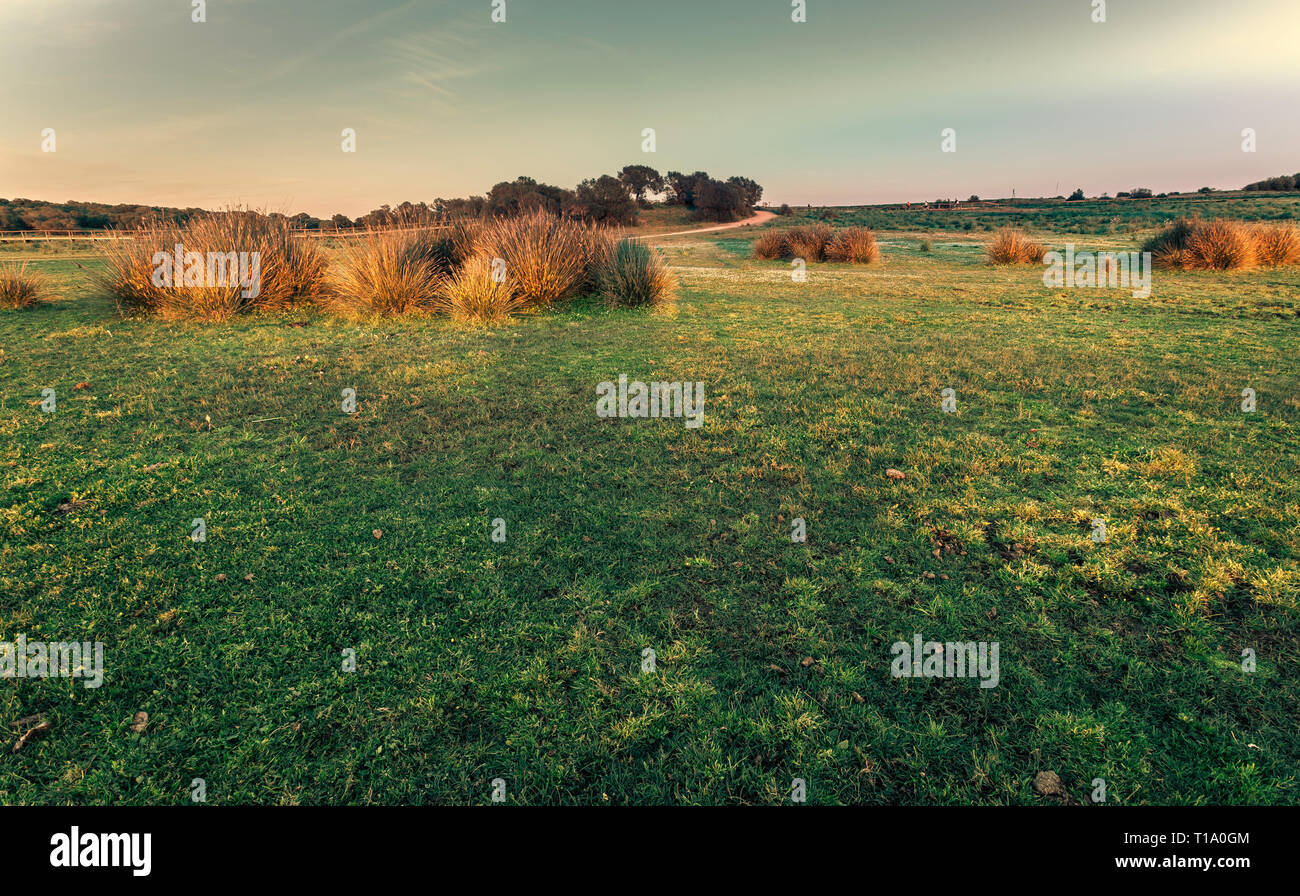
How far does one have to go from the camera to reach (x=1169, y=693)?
280cm

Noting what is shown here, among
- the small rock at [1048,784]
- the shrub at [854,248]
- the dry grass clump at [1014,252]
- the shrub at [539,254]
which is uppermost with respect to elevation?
the shrub at [854,248]

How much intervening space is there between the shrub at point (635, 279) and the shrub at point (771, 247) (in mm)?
14387

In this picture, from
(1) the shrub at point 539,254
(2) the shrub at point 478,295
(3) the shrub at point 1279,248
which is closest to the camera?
(2) the shrub at point 478,295

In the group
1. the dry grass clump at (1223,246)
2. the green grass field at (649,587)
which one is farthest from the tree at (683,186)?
the green grass field at (649,587)

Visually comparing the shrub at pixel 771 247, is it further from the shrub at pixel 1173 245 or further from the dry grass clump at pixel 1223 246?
the dry grass clump at pixel 1223 246

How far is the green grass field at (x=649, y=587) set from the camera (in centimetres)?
249

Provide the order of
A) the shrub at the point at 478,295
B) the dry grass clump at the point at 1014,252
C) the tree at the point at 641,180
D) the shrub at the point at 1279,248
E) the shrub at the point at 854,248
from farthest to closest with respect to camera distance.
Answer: the tree at the point at 641,180 < the shrub at the point at 854,248 < the dry grass clump at the point at 1014,252 < the shrub at the point at 1279,248 < the shrub at the point at 478,295

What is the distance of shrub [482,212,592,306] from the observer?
13820 mm

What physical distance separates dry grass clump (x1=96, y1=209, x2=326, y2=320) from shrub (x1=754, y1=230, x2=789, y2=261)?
2029 centimetres

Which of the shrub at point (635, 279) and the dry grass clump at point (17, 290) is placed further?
the shrub at point (635, 279)

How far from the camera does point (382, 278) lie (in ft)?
42.2

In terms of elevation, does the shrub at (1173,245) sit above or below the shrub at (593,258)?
above

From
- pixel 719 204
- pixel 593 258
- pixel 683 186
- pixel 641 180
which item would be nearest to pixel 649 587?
pixel 593 258
